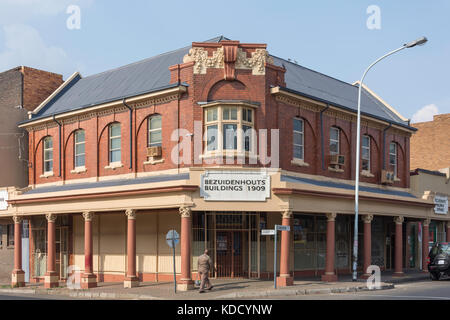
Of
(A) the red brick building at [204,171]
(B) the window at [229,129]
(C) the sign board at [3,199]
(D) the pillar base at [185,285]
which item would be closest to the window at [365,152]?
(A) the red brick building at [204,171]

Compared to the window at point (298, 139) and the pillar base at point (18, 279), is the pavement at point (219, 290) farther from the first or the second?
the window at point (298, 139)

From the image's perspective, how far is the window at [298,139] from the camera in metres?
26.1

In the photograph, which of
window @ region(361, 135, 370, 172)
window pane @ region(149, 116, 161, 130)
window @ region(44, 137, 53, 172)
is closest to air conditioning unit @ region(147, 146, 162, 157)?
window pane @ region(149, 116, 161, 130)

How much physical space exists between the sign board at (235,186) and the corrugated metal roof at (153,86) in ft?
16.1

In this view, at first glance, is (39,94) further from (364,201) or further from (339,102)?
(364,201)

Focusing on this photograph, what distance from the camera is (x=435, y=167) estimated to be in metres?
46.2

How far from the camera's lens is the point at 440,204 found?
33188mm

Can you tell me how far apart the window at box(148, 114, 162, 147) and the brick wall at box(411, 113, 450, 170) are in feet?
92.4

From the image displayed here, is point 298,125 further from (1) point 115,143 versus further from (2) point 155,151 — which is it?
(1) point 115,143

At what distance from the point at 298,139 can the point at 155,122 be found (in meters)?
6.36

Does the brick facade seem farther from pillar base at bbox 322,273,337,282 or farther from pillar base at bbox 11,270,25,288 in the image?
pillar base at bbox 11,270,25,288

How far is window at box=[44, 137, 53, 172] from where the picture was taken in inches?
1186

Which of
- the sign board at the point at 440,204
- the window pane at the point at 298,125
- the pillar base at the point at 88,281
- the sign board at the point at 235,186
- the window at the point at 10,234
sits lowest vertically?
the pillar base at the point at 88,281
